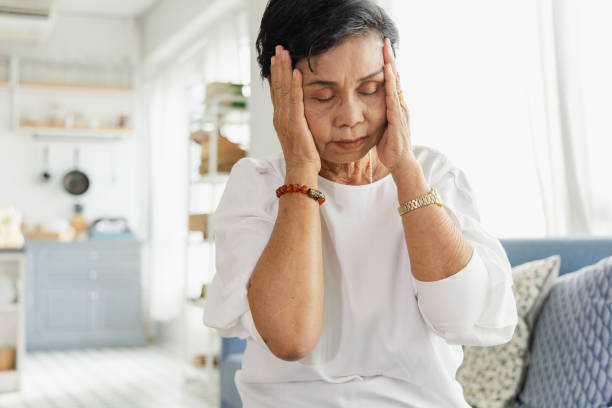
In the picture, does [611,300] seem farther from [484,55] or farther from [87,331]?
[87,331]

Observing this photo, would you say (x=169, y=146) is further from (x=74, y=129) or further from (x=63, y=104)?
(x=63, y=104)

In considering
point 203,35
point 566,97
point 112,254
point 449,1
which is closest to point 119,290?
point 112,254

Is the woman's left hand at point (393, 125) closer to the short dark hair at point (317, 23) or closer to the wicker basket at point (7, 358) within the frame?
the short dark hair at point (317, 23)

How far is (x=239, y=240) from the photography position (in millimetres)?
1054

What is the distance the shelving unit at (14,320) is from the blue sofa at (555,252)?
6.72ft

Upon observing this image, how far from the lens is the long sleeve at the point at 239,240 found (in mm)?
1020

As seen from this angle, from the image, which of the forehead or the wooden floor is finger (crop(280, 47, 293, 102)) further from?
the wooden floor

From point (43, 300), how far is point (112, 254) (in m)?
0.71

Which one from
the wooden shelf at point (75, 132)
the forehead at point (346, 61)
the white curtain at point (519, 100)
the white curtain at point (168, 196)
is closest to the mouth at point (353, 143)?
the forehead at point (346, 61)

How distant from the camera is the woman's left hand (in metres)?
1.02

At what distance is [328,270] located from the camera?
1.11 m

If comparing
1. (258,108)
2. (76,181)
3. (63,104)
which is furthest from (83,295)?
(258,108)

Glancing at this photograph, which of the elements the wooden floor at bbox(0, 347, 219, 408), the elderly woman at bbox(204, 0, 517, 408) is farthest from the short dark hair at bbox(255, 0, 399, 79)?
the wooden floor at bbox(0, 347, 219, 408)

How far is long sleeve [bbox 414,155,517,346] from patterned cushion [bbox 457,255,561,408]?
3.34ft
